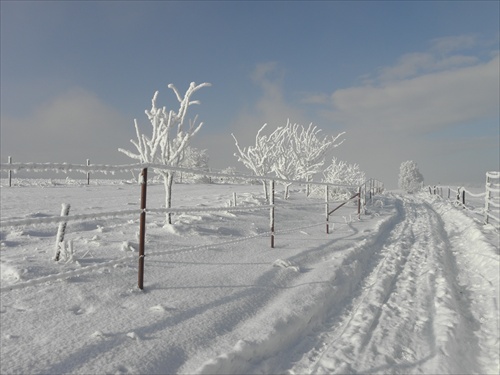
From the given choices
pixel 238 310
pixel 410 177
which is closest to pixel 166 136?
pixel 238 310

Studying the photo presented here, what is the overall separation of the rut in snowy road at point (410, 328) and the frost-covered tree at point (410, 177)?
7100cm

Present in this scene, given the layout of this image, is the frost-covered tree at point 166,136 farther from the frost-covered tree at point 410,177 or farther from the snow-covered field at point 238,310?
the frost-covered tree at point 410,177

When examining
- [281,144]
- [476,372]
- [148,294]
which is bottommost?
[476,372]

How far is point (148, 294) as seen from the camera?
12.3 feet

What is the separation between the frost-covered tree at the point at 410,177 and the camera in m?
70.4

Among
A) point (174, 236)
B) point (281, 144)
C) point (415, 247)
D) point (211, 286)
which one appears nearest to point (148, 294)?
point (211, 286)

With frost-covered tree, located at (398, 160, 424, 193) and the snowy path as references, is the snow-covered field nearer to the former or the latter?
the snowy path

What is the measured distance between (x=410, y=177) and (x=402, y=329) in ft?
244

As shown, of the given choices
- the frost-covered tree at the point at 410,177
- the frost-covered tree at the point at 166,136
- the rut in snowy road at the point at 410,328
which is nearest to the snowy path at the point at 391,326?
the rut in snowy road at the point at 410,328

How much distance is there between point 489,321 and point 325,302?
1.77 meters

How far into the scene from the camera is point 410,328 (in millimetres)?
3521

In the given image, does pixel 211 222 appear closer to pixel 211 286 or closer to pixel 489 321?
pixel 211 286

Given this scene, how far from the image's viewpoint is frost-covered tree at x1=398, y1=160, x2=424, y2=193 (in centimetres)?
7044

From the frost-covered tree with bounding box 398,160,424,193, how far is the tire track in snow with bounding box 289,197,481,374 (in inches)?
2802
